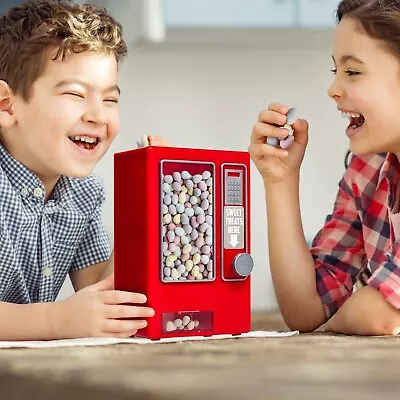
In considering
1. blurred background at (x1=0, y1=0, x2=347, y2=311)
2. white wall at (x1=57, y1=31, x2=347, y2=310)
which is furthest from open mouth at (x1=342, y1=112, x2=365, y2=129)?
white wall at (x1=57, y1=31, x2=347, y2=310)

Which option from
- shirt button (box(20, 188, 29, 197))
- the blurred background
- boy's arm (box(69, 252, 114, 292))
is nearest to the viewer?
shirt button (box(20, 188, 29, 197))

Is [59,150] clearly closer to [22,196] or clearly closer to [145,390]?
[22,196]

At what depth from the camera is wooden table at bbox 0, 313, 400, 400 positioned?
20.5 inches

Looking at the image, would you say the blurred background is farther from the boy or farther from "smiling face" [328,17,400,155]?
"smiling face" [328,17,400,155]

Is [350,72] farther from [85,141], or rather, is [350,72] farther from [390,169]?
[85,141]

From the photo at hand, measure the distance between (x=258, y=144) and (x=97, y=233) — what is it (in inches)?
16.3

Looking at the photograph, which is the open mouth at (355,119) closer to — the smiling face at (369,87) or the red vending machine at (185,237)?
the smiling face at (369,87)

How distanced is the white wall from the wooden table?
5.98ft

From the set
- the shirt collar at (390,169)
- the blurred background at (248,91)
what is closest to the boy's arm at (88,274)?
the shirt collar at (390,169)

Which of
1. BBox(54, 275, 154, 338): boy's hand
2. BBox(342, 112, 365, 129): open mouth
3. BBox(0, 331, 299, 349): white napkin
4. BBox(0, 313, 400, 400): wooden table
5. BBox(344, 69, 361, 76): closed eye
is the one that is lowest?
BBox(0, 331, 299, 349): white napkin

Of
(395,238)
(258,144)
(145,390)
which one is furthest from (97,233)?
(145,390)

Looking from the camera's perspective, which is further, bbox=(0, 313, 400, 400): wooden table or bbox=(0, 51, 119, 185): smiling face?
bbox=(0, 51, 119, 185): smiling face

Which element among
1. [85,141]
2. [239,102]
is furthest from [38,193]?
[239,102]

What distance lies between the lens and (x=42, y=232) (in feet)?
4.79
